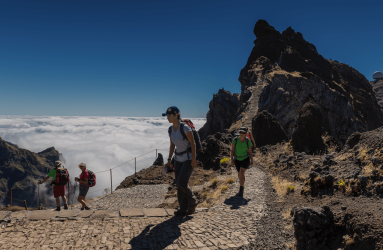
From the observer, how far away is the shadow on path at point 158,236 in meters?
4.14

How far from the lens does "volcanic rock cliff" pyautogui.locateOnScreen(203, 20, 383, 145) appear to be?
48219 mm

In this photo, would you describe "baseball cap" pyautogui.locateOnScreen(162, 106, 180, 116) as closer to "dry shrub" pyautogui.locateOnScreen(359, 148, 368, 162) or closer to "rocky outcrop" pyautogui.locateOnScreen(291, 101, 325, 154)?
"dry shrub" pyautogui.locateOnScreen(359, 148, 368, 162)

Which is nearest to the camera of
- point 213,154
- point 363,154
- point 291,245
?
point 291,245

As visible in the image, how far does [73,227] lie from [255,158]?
14.1 metres

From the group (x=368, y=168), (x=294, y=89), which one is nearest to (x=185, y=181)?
(x=368, y=168)

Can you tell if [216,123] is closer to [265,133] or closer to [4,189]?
[265,133]

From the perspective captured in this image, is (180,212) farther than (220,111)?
No

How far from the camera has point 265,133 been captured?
20.4m

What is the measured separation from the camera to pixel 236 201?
7176 millimetres

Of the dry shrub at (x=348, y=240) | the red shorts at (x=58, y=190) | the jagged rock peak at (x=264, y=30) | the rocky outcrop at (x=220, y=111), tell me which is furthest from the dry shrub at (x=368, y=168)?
the jagged rock peak at (x=264, y=30)

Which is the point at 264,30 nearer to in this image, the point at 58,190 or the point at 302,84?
the point at 302,84

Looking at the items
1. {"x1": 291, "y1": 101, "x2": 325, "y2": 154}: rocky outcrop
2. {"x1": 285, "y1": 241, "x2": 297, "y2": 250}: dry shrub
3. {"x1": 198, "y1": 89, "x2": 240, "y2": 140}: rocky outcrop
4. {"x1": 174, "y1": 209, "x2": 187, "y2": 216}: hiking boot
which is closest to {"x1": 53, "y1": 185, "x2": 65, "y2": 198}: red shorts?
{"x1": 174, "y1": 209, "x2": 187, "y2": 216}: hiking boot

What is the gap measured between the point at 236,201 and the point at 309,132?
→ 32.6ft

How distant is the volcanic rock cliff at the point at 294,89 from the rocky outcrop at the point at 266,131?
9922mm
